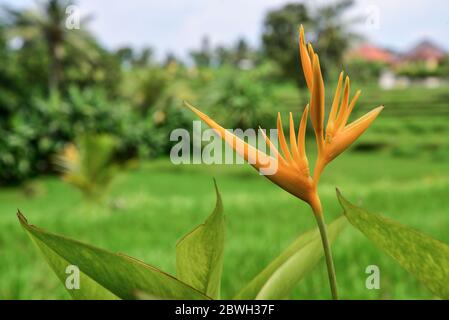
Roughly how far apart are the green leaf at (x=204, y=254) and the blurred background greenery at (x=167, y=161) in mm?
67

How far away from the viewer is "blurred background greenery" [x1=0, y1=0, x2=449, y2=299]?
216 cm

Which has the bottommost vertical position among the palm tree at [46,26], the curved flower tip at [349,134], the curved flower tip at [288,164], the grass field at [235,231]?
the curved flower tip at [288,164]

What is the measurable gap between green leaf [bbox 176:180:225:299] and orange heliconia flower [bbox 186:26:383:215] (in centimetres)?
5

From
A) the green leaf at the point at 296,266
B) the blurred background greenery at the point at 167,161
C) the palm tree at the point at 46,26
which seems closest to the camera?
the green leaf at the point at 296,266

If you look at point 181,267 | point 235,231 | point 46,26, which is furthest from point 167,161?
point 181,267

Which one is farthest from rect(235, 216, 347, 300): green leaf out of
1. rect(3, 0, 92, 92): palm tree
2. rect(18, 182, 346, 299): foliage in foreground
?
rect(3, 0, 92, 92): palm tree

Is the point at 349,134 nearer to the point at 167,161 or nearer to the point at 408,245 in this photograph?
the point at 408,245

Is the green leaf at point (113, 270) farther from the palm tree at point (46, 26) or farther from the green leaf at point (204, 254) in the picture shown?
the palm tree at point (46, 26)

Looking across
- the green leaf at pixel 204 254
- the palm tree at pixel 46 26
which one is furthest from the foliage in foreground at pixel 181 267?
the palm tree at pixel 46 26

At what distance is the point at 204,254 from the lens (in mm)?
333

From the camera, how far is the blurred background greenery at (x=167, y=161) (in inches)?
85.0

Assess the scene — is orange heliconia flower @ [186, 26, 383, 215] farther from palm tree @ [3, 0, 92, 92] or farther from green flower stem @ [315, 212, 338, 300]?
palm tree @ [3, 0, 92, 92]

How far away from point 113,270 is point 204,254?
0.19 ft

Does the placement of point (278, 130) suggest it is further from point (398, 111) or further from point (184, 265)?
point (398, 111)
